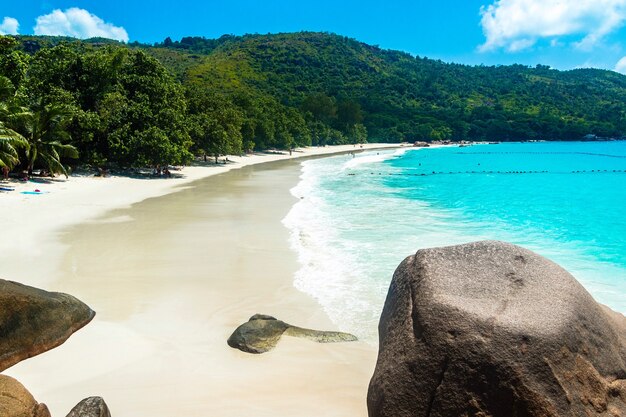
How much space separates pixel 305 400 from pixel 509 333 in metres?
3.02

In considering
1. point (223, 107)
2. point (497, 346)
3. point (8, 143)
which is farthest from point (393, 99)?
point (497, 346)

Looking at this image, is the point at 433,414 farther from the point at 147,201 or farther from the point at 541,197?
the point at 541,197

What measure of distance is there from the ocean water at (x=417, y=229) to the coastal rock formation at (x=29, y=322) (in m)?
4.82

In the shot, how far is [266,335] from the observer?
326 inches

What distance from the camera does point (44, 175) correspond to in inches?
1259

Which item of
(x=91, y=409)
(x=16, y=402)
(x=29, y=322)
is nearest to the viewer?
(x=16, y=402)

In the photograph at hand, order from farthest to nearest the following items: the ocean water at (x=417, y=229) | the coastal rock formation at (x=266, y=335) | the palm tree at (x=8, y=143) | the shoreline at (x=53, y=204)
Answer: the palm tree at (x=8, y=143) < the shoreline at (x=53, y=204) < the ocean water at (x=417, y=229) < the coastal rock formation at (x=266, y=335)

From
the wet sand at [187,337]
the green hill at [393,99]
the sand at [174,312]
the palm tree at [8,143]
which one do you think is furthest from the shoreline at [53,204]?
the green hill at [393,99]

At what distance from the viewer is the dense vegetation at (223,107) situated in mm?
30969

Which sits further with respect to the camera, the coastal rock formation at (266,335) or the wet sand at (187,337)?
the coastal rock formation at (266,335)

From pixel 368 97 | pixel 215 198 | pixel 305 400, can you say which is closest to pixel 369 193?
pixel 215 198

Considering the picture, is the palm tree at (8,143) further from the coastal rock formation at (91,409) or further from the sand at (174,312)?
the coastal rock formation at (91,409)

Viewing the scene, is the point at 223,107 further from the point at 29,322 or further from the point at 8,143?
the point at 29,322

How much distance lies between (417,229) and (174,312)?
12276 mm
